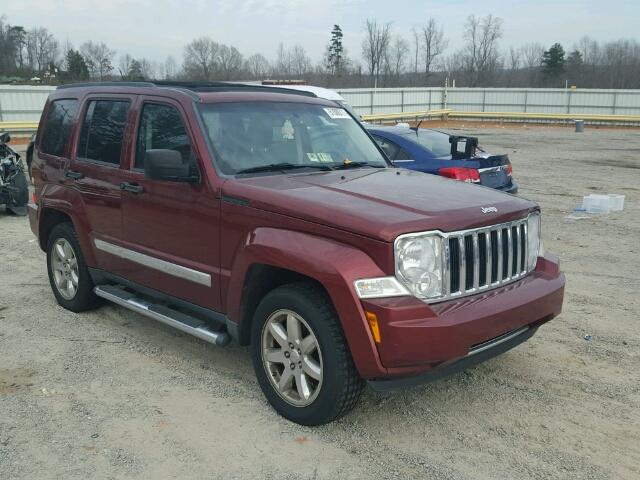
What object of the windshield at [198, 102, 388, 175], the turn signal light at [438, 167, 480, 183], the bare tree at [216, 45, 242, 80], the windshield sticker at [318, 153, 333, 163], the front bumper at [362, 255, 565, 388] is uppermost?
the bare tree at [216, 45, 242, 80]

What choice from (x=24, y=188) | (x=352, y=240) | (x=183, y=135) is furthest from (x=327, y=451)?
(x=24, y=188)

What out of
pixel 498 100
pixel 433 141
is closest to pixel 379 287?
pixel 433 141

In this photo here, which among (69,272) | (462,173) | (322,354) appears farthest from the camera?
(462,173)

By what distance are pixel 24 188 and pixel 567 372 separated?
9.46m

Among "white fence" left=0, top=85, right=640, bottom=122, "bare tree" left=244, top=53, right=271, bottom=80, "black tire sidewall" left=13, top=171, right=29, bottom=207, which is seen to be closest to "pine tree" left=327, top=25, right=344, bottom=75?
"bare tree" left=244, top=53, right=271, bottom=80

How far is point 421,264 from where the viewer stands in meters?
3.47

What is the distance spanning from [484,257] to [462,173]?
14.9ft

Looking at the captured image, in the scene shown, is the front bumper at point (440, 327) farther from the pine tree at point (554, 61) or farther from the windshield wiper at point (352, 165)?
the pine tree at point (554, 61)

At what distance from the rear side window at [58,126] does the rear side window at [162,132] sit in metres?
1.20

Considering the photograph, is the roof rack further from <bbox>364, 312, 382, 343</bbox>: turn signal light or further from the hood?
<bbox>364, 312, 382, 343</bbox>: turn signal light

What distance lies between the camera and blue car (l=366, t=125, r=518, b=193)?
8.30 metres

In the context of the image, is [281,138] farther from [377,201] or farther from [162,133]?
[377,201]

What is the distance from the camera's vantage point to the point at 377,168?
198 inches

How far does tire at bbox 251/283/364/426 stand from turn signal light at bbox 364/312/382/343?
251 mm
